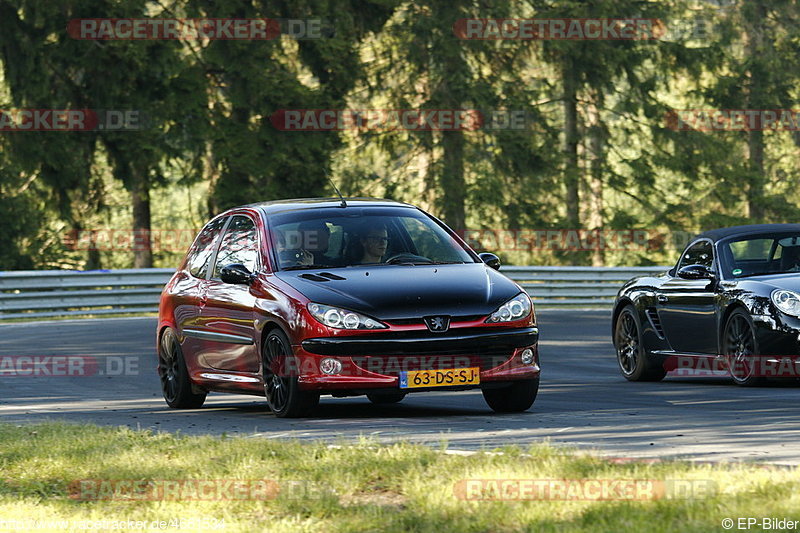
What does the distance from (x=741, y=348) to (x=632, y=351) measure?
2.18m

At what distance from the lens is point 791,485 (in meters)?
6.59

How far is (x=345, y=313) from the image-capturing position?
10.6m

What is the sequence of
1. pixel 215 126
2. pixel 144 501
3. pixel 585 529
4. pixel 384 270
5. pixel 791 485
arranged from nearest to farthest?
pixel 585 529, pixel 791 485, pixel 144 501, pixel 384 270, pixel 215 126

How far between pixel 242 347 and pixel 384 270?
137cm

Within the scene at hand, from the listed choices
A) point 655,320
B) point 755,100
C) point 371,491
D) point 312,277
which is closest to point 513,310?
point 312,277

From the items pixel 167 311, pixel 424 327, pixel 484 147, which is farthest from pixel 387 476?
pixel 484 147

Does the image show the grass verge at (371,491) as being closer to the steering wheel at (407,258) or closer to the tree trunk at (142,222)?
the steering wheel at (407,258)

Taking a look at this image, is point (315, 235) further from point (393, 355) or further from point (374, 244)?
point (393, 355)

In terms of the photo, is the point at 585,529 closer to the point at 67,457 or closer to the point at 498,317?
the point at 67,457

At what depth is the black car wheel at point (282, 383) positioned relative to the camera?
1093cm

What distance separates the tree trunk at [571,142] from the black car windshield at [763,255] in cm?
3078

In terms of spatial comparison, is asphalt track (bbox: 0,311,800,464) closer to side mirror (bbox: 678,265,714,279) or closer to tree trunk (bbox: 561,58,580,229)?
side mirror (bbox: 678,265,714,279)

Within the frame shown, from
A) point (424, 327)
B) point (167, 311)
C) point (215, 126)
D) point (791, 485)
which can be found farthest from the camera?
point (215, 126)

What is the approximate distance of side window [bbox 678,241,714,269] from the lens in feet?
47.6
